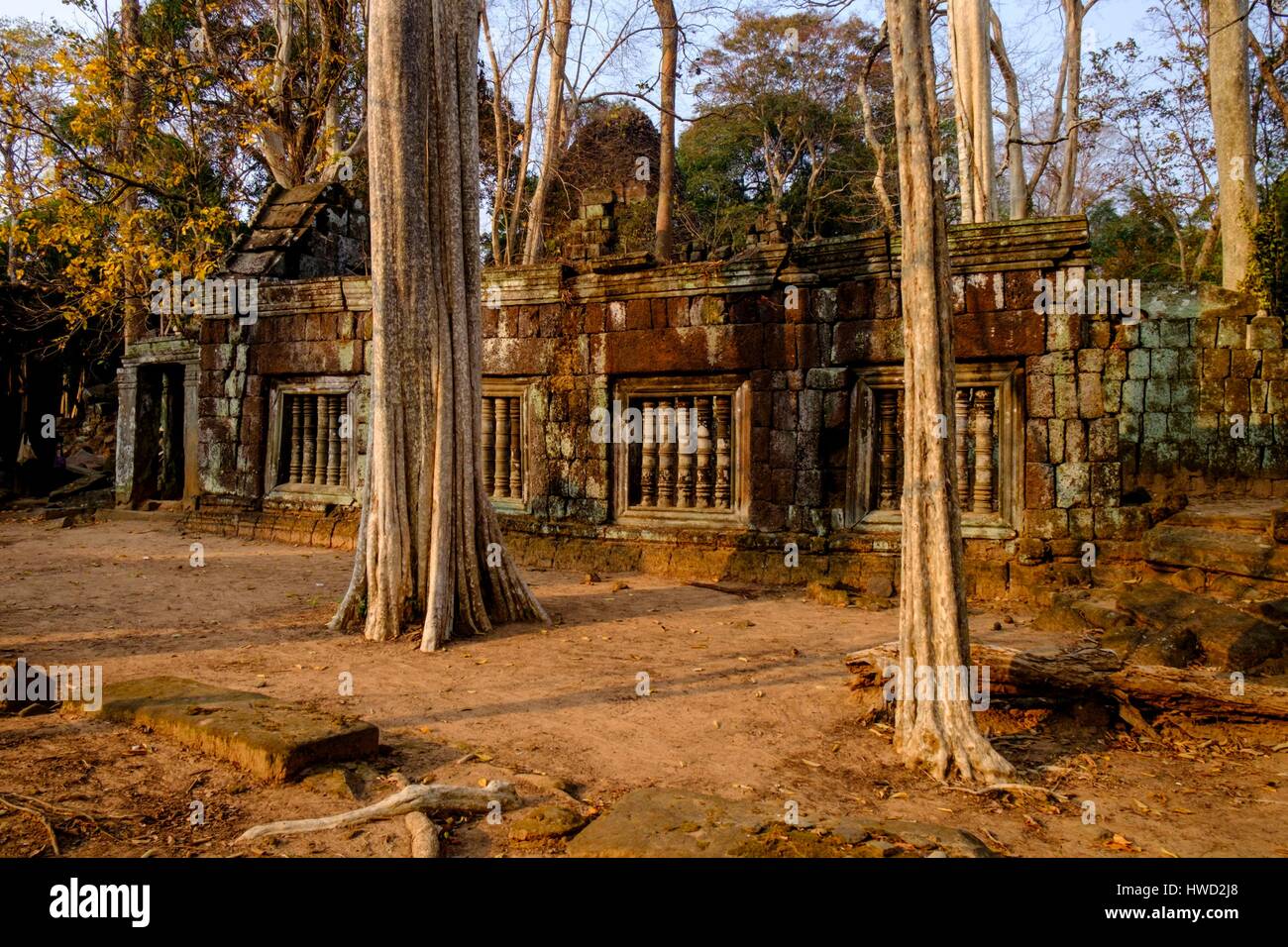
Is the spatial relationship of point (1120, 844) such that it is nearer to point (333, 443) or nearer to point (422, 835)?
point (422, 835)

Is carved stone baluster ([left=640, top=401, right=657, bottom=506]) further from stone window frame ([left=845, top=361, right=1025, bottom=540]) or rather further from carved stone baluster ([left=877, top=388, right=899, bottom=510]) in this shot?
carved stone baluster ([left=877, top=388, right=899, bottom=510])

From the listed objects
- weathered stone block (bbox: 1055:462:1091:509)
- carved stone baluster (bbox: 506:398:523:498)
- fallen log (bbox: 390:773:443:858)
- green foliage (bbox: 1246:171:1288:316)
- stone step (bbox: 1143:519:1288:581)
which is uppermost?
green foliage (bbox: 1246:171:1288:316)

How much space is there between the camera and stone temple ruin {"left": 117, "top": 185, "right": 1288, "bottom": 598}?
729 cm

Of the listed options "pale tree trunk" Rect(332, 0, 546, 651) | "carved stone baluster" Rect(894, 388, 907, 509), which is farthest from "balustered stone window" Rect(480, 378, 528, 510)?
"carved stone baluster" Rect(894, 388, 907, 509)

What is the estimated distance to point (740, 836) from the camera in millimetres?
2773

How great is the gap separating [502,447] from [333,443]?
2.22 meters

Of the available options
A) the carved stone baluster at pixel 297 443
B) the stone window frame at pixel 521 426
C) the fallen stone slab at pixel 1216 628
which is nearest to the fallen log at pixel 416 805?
the fallen stone slab at pixel 1216 628

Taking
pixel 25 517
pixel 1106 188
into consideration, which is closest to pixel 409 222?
pixel 25 517

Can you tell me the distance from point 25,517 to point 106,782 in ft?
39.2

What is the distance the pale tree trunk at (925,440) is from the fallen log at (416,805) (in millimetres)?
1919

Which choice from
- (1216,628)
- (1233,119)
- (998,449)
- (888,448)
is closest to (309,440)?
(888,448)

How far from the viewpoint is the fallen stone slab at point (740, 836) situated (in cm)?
270

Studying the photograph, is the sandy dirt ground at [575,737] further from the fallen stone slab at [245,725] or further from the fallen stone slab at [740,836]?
the fallen stone slab at [740,836]

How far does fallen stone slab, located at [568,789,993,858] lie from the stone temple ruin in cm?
463
